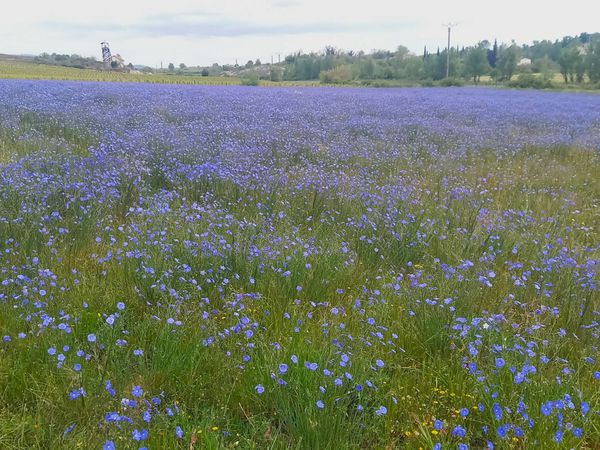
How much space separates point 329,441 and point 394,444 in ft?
1.28

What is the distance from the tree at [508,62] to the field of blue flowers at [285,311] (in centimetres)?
6252

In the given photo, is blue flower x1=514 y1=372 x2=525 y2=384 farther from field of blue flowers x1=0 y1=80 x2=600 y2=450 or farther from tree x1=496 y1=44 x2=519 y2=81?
tree x1=496 y1=44 x2=519 y2=81

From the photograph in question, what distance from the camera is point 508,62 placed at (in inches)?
2414

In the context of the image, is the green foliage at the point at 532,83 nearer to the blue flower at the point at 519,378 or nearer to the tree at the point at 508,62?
the tree at the point at 508,62

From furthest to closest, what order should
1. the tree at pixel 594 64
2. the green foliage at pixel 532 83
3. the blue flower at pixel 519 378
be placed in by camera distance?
the tree at pixel 594 64 → the green foliage at pixel 532 83 → the blue flower at pixel 519 378

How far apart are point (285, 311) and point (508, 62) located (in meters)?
68.2

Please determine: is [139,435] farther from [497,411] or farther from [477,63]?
[477,63]

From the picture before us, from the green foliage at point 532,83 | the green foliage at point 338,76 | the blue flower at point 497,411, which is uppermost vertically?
the green foliage at point 338,76

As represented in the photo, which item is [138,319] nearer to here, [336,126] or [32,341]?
[32,341]

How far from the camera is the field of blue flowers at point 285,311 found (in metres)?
2.22

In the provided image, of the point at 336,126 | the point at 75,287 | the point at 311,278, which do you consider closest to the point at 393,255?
the point at 311,278

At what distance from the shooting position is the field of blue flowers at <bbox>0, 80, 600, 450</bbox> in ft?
7.27

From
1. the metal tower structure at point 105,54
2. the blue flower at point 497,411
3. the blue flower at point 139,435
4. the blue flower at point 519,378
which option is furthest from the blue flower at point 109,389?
the metal tower structure at point 105,54

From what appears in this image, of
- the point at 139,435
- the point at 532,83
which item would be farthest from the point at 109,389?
the point at 532,83
